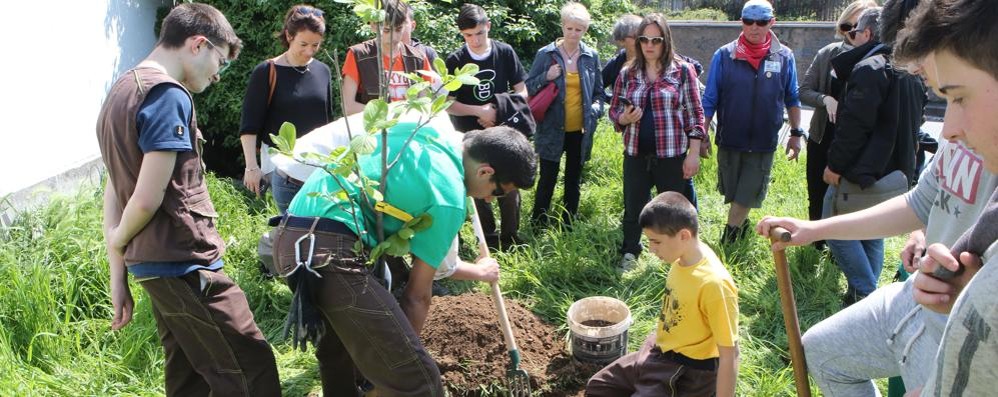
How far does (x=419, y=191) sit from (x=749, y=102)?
2.89 m

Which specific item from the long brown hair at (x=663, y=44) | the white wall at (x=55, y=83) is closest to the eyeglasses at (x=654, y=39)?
the long brown hair at (x=663, y=44)

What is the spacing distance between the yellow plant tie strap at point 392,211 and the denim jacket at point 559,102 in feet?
9.12

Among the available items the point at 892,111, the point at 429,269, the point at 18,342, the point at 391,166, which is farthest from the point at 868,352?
the point at 18,342

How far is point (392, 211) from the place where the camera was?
8.47 ft

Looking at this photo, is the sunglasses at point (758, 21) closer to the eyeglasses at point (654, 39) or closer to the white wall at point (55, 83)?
the eyeglasses at point (654, 39)

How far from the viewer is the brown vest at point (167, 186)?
256 cm

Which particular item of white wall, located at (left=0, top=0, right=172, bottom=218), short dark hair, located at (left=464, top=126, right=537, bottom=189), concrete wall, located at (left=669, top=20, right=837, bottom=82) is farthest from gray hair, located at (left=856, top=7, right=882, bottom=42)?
concrete wall, located at (left=669, top=20, right=837, bottom=82)

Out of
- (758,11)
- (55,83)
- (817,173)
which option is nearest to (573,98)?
(758,11)

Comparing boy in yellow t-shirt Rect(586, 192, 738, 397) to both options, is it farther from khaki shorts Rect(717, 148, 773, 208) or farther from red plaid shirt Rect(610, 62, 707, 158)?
khaki shorts Rect(717, 148, 773, 208)

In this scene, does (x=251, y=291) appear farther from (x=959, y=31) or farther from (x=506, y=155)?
(x=959, y=31)

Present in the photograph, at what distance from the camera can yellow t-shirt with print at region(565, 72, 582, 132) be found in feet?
17.3

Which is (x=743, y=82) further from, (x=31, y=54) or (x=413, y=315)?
(x=31, y=54)

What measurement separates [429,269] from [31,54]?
3767 mm

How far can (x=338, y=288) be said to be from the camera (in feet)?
8.70
